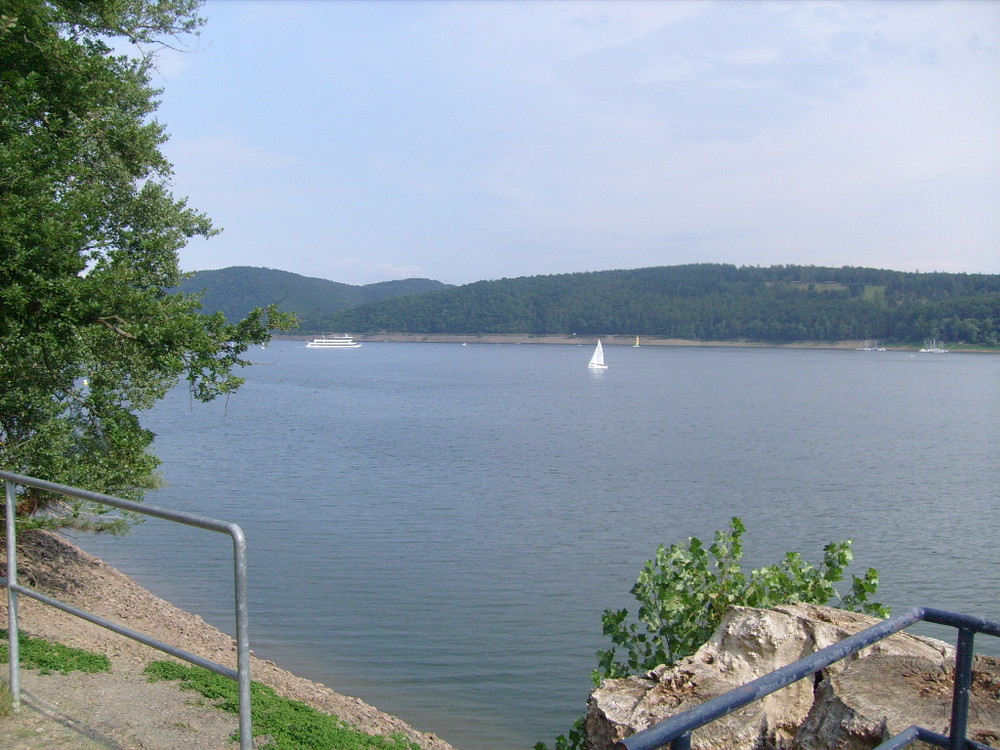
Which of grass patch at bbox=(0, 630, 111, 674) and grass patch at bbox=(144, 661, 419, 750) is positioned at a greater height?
grass patch at bbox=(0, 630, 111, 674)

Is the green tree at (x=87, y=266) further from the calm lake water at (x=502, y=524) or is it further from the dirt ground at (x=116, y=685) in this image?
the calm lake water at (x=502, y=524)

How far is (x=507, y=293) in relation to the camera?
18875 cm

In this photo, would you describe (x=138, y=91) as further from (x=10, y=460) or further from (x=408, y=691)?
(x=408, y=691)

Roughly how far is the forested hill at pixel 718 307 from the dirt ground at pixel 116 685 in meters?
145

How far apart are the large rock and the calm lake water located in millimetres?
4329

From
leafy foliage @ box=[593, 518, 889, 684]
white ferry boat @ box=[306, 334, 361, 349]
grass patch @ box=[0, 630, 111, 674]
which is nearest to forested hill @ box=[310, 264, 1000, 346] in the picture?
white ferry boat @ box=[306, 334, 361, 349]

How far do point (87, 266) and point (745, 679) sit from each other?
Answer: 248 inches

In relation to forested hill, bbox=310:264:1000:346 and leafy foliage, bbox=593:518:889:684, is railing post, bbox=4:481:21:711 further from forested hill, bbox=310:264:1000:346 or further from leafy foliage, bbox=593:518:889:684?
forested hill, bbox=310:264:1000:346

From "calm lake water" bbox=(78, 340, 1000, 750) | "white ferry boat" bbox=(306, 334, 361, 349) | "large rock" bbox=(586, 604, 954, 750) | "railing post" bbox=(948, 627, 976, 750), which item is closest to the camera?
"railing post" bbox=(948, 627, 976, 750)

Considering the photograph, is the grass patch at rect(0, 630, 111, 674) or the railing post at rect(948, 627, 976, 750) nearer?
the railing post at rect(948, 627, 976, 750)

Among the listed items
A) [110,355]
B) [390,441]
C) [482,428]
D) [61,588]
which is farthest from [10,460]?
[482,428]

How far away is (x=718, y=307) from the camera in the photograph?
541ft

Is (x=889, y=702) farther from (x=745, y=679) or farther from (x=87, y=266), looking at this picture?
(x=87, y=266)

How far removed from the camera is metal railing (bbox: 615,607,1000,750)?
6.57 ft
